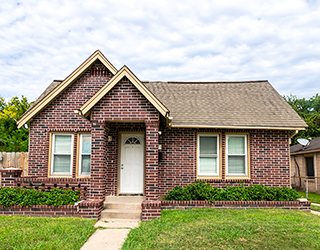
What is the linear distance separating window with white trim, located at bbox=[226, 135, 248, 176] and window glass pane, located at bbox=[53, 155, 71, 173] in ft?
19.9

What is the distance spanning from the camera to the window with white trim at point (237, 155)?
10.3 meters

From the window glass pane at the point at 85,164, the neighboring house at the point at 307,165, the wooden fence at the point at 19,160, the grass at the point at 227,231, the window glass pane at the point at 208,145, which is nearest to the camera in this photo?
the grass at the point at 227,231

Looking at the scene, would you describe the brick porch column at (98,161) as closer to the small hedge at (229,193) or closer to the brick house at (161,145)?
the brick house at (161,145)

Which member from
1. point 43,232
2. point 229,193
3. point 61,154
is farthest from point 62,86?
point 229,193

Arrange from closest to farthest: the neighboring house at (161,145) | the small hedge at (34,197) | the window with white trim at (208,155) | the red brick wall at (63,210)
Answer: the red brick wall at (63,210), the small hedge at (34,197), the neighboring house at (161,145), the window with white trim at (208,155)

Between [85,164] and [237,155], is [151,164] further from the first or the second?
[237,155]

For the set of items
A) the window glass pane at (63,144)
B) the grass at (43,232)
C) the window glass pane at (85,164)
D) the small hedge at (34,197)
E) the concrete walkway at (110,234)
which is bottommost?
the concrete walkway at (110,234)

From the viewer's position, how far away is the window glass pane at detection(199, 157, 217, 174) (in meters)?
10.3

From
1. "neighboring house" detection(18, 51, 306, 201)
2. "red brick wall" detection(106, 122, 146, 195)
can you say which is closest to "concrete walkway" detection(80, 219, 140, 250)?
"red brick wall" detection(106, 122, 146, 195)

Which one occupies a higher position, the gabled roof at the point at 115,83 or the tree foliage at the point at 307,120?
the tree foliage at the point at 307,120

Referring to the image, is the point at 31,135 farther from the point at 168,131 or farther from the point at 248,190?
the point at 248,190

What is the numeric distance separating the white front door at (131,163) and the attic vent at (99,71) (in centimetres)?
263

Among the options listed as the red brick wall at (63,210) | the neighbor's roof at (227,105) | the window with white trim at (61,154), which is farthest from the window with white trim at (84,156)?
the neighbor's roof at (227,105)

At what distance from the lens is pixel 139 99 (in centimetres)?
826
